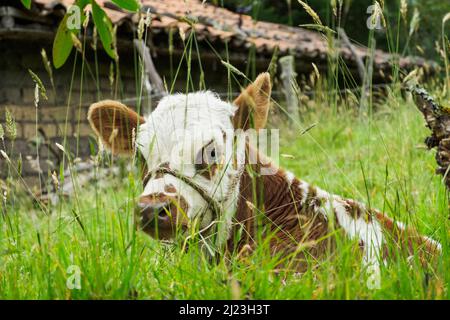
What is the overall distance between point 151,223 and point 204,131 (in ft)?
1.72

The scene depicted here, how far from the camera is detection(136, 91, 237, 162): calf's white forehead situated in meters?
2.77

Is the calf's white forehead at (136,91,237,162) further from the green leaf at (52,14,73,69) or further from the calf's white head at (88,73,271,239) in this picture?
the green leaf at (52,14,73,69)

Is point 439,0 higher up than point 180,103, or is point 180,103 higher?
point 439,0

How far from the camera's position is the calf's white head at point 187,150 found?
246cm

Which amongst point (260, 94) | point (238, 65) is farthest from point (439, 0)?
point (260, 94)

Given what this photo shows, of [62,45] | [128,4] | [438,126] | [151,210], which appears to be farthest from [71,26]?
[438,126]

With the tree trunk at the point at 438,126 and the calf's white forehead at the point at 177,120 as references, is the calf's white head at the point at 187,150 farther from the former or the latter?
the tree trunk at the point at 438,126

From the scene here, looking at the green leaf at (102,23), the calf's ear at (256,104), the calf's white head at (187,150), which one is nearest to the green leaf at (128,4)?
the green leaf at (102,23)

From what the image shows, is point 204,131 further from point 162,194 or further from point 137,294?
point 137,294

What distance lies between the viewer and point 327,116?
28.0 ft

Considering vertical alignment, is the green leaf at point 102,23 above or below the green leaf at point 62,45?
above

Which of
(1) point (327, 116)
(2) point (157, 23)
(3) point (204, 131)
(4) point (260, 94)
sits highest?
(2) point (157, 23)

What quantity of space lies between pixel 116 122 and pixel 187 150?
0.54m

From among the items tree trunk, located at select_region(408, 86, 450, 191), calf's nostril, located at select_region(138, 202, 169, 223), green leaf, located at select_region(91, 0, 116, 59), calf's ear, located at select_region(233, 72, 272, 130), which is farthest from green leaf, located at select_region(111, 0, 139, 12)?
tree trunk, located at select_region(408, 86, 450, 191)
